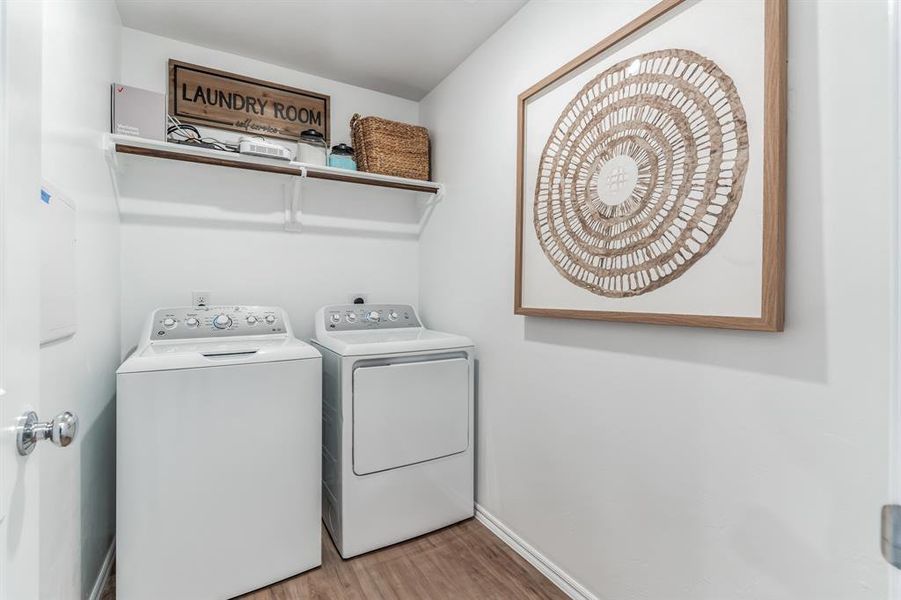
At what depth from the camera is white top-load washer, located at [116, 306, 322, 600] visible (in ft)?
4.77

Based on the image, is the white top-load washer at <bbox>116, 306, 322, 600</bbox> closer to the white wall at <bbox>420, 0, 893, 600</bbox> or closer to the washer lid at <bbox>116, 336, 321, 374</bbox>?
the washer lid at <bbox>116, 336, 321, 374</bbox>

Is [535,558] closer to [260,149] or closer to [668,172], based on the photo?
[668,172]

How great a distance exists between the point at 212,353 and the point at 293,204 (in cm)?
105

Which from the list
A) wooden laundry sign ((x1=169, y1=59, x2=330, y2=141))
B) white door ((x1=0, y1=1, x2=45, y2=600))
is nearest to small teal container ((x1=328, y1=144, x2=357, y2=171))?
wooden laundry sign ((x1=169, y1=59, x2=330, y2=141))

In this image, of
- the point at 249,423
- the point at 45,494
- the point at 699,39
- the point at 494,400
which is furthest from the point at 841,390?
the point at 45,494

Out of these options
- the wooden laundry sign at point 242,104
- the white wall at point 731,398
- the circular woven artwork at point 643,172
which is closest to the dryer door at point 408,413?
the white wall at point 731,398

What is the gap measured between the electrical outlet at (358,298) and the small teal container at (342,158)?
0.75 metres

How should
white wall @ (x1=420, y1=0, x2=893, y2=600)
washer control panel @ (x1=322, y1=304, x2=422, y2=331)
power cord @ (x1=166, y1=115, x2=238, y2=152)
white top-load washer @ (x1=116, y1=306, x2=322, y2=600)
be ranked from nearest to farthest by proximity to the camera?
1. white wall @ (x1=420, y1=0, x2=893, y2=600)
2. white top-load washer @ (x1=116, y1=306, x2=322, y2=600)
3. power cord @ (x1=166, y1=115, x2=238, y2=152)
4. washer control panel @ (x1=322, y1=304, x2=422, y2=331)

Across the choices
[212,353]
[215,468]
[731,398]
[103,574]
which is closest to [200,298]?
[212,353]

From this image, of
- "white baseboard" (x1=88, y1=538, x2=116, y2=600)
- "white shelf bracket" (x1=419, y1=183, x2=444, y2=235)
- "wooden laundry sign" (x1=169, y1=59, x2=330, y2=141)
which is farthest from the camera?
"white shelf bracket" (x1=419, y1=183, x2=444, y2=235)

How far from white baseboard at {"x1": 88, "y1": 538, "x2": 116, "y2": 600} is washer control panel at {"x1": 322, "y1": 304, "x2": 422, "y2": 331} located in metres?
1.29

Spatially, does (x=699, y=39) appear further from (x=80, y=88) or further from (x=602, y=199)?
(x=80, y=88)

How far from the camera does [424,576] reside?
1.73 meters

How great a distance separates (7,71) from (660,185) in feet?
4.79
